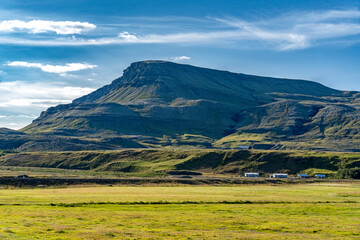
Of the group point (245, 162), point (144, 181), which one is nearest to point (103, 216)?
point (144, 181)

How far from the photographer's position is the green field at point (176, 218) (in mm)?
42156

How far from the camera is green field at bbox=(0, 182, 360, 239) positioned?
42.2 metres

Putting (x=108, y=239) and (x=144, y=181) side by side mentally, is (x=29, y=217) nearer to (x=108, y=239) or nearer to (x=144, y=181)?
(x=108, y=239)

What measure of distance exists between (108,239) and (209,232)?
10960 mm

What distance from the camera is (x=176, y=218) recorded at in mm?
53281

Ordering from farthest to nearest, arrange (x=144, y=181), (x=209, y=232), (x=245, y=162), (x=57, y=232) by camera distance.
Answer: (x=245, y=162), (x=144, y=181), (x=209, y=232), (x=57, y=232)

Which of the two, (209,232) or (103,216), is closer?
(209,232)

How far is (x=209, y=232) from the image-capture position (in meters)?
43.9

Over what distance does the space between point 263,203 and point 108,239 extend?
137 feet

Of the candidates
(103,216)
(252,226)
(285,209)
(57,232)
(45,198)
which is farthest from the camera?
(45,198)

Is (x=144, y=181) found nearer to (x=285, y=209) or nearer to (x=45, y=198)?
(x=45, y=198)

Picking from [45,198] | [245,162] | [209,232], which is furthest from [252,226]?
[245,162]

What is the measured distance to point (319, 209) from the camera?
2628 inches

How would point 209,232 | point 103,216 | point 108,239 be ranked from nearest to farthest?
point 108,239 → point 209,232 → point 103,216
